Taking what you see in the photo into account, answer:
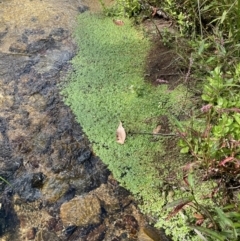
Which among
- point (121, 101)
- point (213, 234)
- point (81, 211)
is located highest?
point (213, 234)

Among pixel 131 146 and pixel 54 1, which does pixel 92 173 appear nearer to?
pixel 131 146

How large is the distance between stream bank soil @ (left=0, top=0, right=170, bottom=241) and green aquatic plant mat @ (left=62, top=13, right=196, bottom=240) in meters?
0.08

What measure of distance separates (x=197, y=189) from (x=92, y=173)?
61cm

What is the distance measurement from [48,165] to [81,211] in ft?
1.24

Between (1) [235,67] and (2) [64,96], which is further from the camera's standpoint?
(2) [64,96]

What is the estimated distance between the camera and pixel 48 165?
91.6 inches

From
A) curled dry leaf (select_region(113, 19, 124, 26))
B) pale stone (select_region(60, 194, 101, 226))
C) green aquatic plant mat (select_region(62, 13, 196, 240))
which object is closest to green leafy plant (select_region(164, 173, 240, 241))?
green aquatic plant mat (select_region(62, 13, 196, 240))

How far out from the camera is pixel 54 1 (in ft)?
11.6

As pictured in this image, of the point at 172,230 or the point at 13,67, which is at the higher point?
the point at 13,67

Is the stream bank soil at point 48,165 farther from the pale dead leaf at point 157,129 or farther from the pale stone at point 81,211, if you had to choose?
the pale dead leaf at point 157,129

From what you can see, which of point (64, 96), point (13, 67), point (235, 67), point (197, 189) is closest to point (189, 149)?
point (197, 189)

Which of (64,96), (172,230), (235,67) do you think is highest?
(235,67)

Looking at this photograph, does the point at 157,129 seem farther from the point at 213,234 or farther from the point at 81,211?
the point at 213,234

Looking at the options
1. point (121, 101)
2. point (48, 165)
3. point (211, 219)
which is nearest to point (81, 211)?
point (48, 165)
